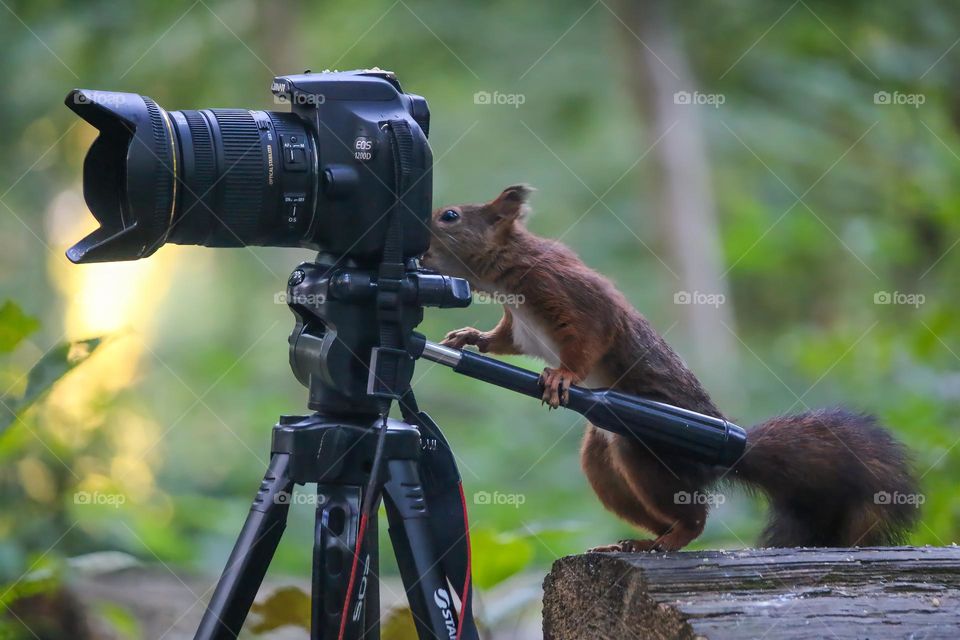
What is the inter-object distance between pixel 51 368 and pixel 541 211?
170 inches

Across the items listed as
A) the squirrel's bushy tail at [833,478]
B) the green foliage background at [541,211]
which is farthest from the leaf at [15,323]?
the squirrel's bushy tail at [833,478]

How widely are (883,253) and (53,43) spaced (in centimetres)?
384

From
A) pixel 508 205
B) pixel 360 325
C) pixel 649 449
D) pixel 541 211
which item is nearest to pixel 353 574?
pixel 360 325

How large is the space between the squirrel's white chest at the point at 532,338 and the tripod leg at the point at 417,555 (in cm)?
45

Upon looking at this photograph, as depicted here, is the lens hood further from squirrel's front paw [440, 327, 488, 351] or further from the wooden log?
the wooden log

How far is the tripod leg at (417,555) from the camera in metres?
1.50

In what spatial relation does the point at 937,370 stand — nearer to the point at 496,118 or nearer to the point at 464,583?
the point at 464,583

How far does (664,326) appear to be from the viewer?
19.0 ft

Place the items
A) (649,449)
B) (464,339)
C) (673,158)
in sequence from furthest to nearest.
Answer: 1. (673,158)
2. (464,339)
3. (649,449)

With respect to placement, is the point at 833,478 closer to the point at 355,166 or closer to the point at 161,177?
the point at 355,166

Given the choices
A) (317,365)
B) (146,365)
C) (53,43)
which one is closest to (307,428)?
(317,365)

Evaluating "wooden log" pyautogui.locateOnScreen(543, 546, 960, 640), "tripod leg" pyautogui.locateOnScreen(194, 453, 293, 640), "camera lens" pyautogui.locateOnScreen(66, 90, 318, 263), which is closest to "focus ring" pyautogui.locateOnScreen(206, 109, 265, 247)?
"camera lens" pyautogui.locateOnScreen(66, 90, 318, 263)

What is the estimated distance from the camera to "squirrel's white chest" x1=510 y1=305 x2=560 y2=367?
6.30 ft

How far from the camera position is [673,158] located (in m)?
5.23
